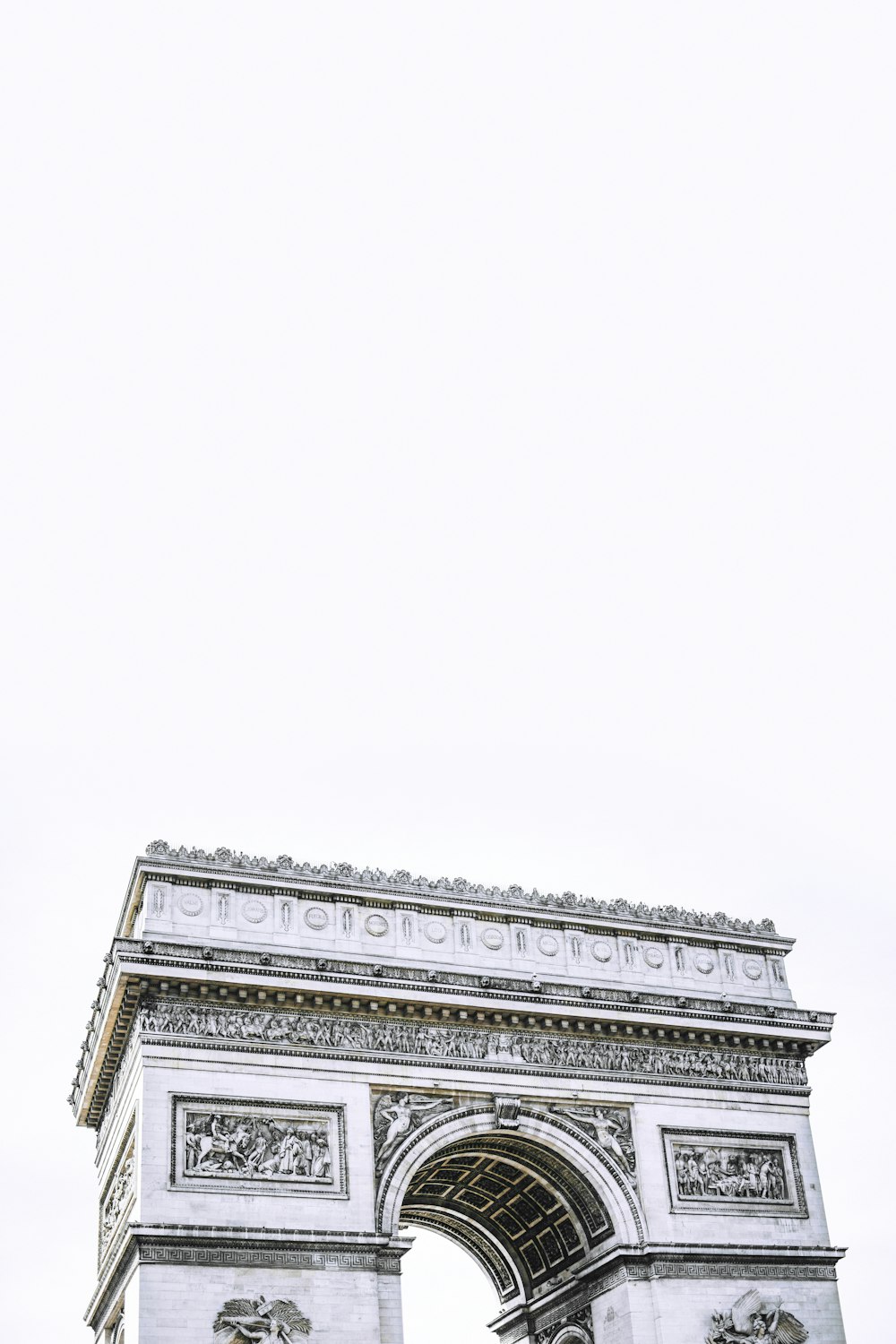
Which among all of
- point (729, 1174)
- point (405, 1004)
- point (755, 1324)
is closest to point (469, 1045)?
point (405, 1004)

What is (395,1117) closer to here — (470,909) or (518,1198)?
(470,909)

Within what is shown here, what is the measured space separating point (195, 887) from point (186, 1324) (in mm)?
8174

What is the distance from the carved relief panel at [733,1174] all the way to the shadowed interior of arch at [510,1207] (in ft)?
6.11

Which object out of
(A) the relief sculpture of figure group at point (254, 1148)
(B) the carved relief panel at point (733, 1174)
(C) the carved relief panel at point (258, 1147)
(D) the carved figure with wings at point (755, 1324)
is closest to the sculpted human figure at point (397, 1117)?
(C) the carved relief panel at point (258, 1147)

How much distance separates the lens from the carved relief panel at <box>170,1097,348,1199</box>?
28.6 meters

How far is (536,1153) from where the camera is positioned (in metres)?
32.4

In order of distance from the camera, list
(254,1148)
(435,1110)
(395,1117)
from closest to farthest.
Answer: (254,1148) < (395,1117) < (435,1110)

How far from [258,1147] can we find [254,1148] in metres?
0.10

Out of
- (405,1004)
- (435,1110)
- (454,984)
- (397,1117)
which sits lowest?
(397,1117)

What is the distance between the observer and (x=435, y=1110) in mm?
31203

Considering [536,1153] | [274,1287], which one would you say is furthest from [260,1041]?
[536,1153]

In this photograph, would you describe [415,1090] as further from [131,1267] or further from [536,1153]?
[131,1267]

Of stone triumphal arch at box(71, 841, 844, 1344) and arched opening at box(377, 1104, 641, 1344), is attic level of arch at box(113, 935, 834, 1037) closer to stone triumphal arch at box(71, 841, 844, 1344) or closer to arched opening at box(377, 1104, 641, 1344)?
stone triumphal arch at box(71, 841, 844, 1344)

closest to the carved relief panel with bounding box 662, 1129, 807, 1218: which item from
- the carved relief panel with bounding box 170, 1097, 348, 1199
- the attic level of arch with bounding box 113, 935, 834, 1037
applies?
the attic level of arch with bounding box 113, 935, 834, 1037
